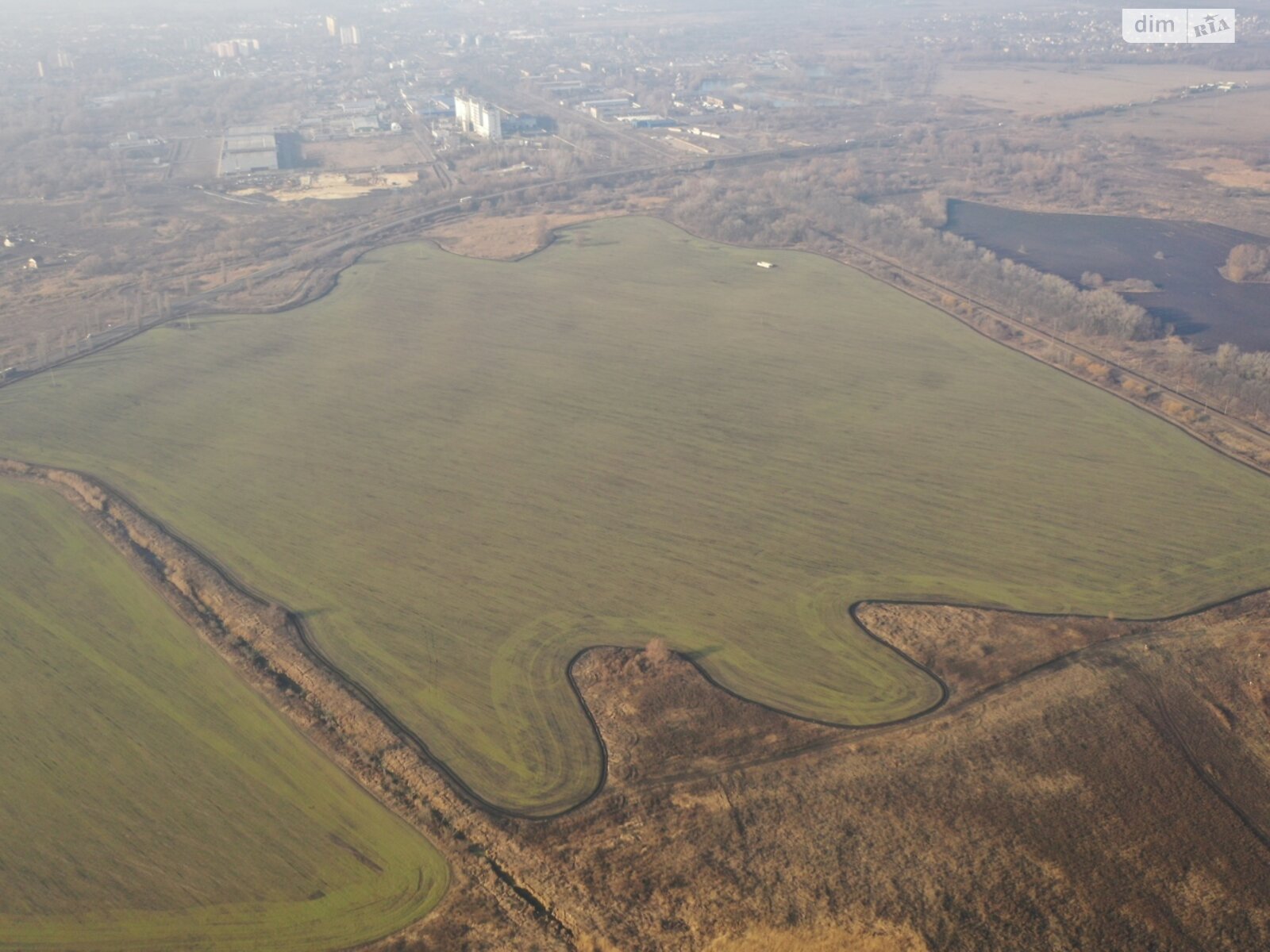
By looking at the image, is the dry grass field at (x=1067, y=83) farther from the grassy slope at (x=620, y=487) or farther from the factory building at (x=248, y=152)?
the factory building at (x=248, y=152)

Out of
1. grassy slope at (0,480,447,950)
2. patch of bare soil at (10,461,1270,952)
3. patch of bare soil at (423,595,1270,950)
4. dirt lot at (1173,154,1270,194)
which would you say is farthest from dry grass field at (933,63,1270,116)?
grassy slope at (0,480,447,950)

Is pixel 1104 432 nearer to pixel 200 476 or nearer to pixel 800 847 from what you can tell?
pixel 800 847

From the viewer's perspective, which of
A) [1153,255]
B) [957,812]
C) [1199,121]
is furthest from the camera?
[1199,121]

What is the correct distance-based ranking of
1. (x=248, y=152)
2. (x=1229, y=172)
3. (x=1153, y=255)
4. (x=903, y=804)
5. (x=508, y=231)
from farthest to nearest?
(x=248, y=152), (x=1229, y=172), (x=508, y=231), (x=1153, y=255), (x=903, y=804)

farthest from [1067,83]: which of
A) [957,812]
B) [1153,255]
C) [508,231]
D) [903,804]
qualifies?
[903,804]

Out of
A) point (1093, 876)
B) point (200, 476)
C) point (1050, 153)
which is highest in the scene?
point (1050, 153)

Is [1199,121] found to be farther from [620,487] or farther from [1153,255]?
[620,487]

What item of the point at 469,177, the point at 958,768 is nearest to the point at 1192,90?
the point at 469,177
